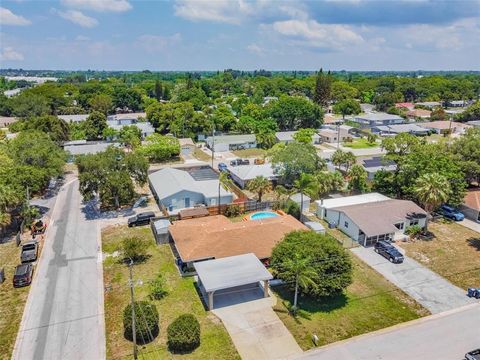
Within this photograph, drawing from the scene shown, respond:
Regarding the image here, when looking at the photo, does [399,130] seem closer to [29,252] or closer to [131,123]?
[131,123]

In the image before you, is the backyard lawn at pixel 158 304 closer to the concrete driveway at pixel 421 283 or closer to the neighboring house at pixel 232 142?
the concrete driveway at pixel 421 283

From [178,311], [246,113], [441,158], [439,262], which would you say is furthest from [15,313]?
[246,113]

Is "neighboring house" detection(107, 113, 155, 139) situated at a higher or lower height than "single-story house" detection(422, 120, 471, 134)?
lower

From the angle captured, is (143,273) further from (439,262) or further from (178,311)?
(439,262)

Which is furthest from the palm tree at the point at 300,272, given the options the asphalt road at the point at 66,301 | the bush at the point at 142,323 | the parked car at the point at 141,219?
the parked car at the point at 141,219

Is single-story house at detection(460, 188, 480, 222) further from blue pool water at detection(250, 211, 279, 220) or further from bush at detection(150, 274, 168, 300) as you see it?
bush at detection(150, 274, 168, 300)

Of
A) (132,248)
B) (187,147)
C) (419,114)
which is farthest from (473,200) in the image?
(419,114)

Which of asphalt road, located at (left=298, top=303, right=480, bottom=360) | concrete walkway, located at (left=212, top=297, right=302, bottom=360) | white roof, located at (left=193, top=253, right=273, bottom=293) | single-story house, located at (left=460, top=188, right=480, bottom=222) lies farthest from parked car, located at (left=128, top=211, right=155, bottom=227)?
Answer: single-story house, located at (left=460, top=188, right=480, bottom=222)
